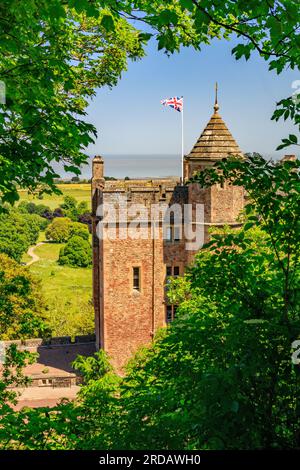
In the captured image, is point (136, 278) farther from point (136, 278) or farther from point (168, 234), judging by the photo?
point (168, 234)

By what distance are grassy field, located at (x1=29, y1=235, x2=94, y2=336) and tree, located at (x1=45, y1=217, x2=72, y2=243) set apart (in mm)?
2286

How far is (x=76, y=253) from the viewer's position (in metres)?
85.2

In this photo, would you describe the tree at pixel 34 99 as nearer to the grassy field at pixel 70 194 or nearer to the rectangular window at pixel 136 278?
the rectangular window at pixel 136 278

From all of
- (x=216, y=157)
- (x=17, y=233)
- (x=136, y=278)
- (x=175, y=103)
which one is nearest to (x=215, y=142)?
(x=216, y=157)

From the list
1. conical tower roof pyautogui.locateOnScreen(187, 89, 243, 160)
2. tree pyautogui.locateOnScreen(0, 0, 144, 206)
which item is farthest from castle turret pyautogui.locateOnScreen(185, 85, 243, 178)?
tree pyautogui.locateOnScreen(0, 0, 144, 206)

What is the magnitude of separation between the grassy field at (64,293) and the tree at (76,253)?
132 centimetres

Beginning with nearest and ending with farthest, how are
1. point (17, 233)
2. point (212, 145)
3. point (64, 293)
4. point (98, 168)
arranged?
point (212, 145) < point (98, 168) < point (64, 293) < point (17, 233)

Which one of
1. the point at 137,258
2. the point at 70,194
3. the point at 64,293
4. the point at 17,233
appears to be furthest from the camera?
the point at 70,194

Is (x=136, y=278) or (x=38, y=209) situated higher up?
(x=38, y=209)

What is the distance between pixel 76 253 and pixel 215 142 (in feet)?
208

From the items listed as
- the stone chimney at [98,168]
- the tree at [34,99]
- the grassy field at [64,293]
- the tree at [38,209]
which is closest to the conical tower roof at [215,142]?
the stone chimney at [98,168]
